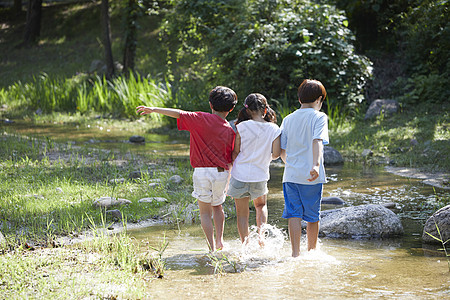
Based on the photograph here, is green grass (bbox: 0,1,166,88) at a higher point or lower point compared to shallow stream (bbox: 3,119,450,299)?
higher

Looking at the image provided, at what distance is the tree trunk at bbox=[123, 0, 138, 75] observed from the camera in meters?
17.0

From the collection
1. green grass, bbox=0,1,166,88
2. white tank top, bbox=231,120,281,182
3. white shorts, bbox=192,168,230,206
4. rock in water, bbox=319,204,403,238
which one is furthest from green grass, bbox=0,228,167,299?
green grass, bbox=0,1,166,88

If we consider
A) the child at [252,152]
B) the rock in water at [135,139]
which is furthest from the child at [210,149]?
the rock in water at [135,139]

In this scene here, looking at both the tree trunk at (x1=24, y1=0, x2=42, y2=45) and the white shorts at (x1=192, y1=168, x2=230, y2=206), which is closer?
the white shorts at (x1=192, y1=168, x2=230, y2=206)

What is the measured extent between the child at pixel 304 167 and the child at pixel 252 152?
0.60ft

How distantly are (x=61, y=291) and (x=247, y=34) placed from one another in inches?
389

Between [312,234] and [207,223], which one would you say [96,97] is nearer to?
[207,223]

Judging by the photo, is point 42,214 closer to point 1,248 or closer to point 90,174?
point 1,248

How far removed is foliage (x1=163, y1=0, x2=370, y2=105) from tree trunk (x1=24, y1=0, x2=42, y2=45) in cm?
1526

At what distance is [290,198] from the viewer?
439 cm

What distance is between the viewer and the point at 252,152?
4.48m

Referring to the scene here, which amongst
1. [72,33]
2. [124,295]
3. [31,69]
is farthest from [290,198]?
[72,33]

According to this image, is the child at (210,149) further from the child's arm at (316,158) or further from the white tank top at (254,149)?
the child's arm at (316,158)

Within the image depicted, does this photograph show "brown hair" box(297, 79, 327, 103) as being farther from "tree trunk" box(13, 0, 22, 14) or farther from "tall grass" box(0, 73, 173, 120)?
"tree trunk" box(13, 0, 22, 14)
